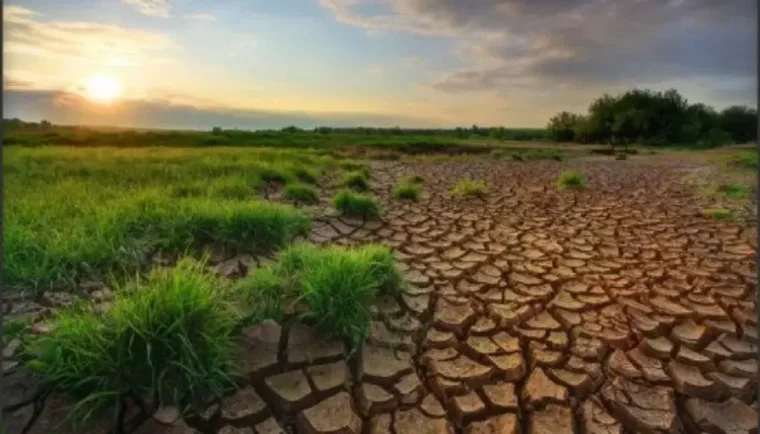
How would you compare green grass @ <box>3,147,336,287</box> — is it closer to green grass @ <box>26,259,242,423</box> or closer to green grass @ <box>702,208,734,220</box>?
green grass @ <box>26,259,242,423</box>

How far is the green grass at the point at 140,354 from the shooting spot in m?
1.80

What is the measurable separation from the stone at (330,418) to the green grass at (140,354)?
1.24ft

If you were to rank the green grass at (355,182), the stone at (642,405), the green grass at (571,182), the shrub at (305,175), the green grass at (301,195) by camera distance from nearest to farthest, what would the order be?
the stone at (642,405) < the green grass at (301,195) < the green grass at (355,182) < the shrub at (305,175) < the green grass at (571,182)

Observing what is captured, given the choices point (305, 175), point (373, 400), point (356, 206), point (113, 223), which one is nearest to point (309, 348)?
point (373, 400)

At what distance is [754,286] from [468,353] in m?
2.40

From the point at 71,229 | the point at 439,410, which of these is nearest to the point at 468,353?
the point at 439,410

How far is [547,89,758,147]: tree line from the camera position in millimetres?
28766

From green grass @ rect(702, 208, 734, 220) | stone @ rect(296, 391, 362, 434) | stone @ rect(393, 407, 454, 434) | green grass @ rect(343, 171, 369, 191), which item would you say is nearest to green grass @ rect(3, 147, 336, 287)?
stone @ rect(296, 391, 362, 434)

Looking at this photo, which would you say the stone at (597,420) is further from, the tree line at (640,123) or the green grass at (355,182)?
the tree line at (640,123)

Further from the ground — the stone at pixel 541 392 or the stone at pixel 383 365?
the stone at pixel 383 365

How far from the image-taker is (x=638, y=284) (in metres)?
3.38

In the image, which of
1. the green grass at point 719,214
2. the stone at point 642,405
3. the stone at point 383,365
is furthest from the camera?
the green grass at point 719,214

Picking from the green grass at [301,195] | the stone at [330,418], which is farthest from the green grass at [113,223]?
the stone at [330,418]

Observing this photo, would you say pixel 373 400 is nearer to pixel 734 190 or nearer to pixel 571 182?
pixel 571 182
